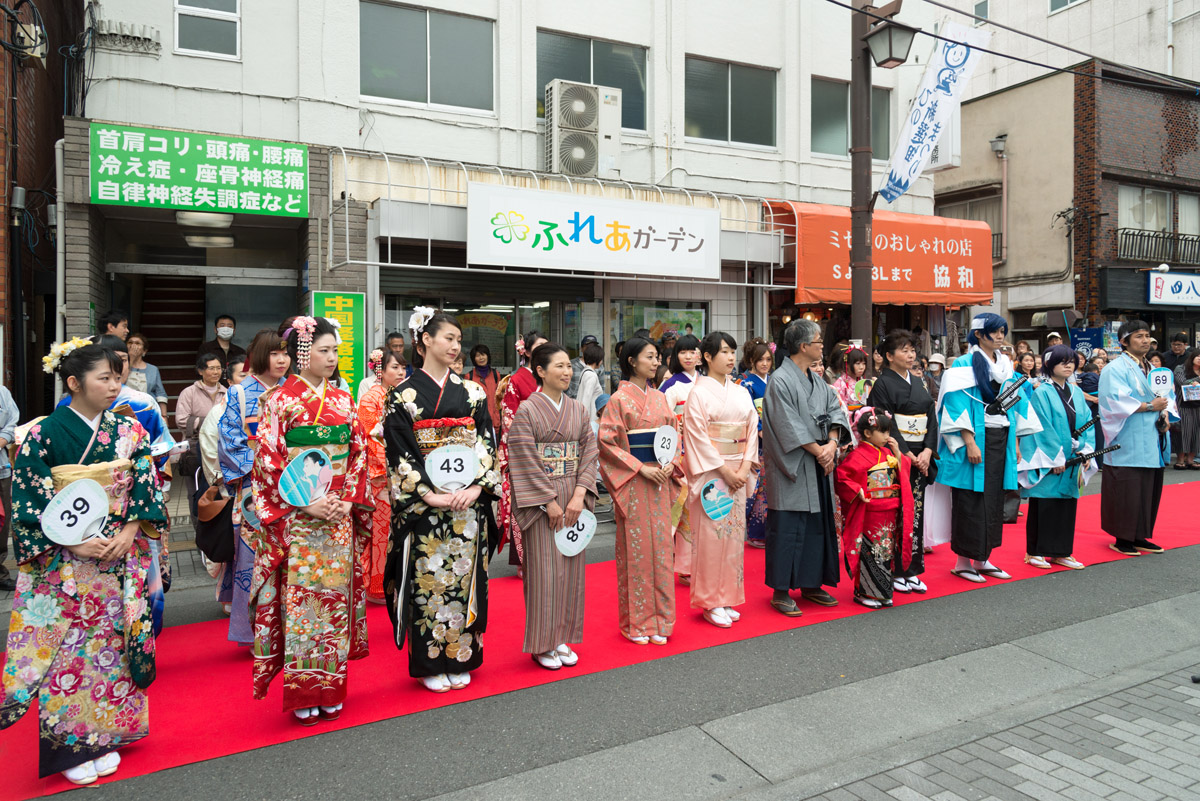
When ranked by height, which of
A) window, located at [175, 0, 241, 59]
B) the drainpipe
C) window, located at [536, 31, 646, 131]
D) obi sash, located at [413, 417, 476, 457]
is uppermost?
window, located at [536, 31, 646, 131]

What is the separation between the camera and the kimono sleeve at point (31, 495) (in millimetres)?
3082

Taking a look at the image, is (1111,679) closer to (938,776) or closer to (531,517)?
(938,776)

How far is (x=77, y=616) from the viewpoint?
3176 millimetres

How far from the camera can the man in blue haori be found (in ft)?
21.6

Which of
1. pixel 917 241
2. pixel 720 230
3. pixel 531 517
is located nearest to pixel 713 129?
pixel 720 230

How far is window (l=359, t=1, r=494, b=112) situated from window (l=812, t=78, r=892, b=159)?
579cm

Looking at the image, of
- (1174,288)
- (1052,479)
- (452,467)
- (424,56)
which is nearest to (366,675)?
(452,467)

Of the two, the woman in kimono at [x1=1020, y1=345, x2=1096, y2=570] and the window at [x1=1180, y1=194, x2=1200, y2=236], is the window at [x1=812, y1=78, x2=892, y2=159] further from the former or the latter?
the window at [x1=1180, y1=194, x2=1200, y2=236]

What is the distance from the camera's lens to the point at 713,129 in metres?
12.5

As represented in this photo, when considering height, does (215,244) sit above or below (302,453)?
above

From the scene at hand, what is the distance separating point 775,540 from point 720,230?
6675mm

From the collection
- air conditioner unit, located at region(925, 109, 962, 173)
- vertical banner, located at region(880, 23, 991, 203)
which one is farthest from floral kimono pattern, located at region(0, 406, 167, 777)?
air conditioner unit, located at region(925, 109, 962, 173)

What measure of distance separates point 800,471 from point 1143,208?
18449mm

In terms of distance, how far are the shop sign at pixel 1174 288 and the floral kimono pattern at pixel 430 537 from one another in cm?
1923
